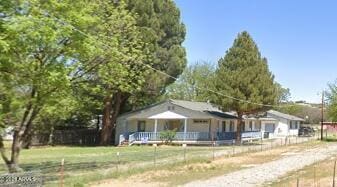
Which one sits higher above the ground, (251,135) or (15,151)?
(251,135)

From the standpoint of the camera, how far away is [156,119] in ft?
185

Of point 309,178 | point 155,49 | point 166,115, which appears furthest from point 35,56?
point 166,115

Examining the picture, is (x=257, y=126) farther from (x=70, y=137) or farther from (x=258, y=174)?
(x=258, y=174)

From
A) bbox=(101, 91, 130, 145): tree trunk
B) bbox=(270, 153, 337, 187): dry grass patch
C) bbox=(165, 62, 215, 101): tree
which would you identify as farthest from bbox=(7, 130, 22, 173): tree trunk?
bbox=(165, 62, 215, 101): tree

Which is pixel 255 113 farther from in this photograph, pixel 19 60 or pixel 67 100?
pixel 19 60

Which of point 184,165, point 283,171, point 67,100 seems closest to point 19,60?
point 67,100

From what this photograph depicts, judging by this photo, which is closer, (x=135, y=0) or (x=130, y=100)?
(x=135, y=0)

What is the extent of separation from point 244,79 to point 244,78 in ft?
0.45

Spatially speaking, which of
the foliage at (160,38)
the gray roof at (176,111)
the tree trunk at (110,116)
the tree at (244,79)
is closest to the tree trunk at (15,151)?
the foliage at (160,38)

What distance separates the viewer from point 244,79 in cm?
5259

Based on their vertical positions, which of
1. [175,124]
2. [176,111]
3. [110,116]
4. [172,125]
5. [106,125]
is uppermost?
[176,111]

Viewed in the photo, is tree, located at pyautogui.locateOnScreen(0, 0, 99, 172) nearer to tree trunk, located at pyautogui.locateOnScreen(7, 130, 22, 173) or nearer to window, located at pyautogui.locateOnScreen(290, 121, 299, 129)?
tree trunk, located at pyautogui.locateOnScreen(7, 130, 22, 173)

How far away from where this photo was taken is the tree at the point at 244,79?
52.6 m

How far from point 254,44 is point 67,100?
34.6 metres
